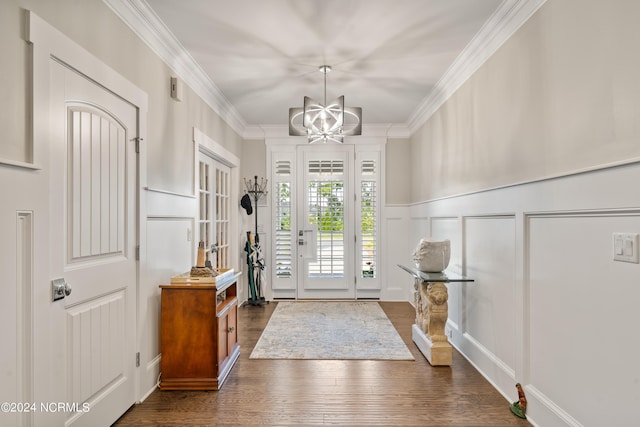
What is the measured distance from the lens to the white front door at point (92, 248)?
1.74m

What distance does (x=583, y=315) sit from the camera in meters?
1.75

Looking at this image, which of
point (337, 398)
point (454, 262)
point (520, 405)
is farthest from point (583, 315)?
point (454, 262)

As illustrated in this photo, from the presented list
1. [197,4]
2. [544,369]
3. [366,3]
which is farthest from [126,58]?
[544,369]

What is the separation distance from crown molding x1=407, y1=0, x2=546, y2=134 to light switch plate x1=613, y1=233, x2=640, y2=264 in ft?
4.72

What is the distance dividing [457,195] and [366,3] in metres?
1.87

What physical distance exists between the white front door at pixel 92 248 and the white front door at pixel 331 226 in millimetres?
3229

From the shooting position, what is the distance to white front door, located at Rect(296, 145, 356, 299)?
17.9 ft

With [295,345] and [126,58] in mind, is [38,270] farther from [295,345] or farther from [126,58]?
[295,345]

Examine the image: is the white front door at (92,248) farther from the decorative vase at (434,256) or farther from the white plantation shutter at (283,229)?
the white plantation shutter at (283,229)

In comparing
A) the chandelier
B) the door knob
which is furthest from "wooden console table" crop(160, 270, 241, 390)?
the chandelier

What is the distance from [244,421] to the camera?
7.18ft

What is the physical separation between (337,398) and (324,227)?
319 cm

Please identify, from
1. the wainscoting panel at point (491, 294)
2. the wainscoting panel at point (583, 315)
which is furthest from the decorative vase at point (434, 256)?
the wainscoting panel at point (583, 315)

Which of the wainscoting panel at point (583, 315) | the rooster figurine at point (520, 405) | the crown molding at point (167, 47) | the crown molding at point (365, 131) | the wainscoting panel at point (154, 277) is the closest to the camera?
the wainscoting panel at point (583, 315)
